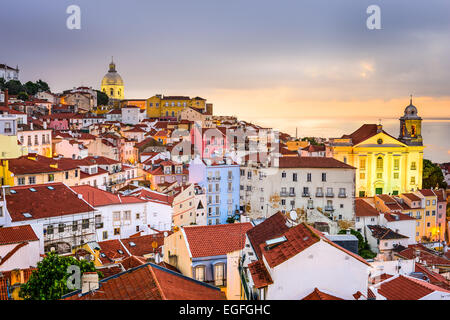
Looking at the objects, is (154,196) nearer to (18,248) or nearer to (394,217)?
(18,248)

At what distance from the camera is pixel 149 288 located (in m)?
4.02

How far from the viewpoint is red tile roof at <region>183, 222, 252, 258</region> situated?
728cm

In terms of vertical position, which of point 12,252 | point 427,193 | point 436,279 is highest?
point 12,252

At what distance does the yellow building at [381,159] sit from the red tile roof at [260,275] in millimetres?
24383

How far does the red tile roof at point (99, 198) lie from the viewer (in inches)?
572

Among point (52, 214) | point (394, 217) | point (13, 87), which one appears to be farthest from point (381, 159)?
point (13, 87)

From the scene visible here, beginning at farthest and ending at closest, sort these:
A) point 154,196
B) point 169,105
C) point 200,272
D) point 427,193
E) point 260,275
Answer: point 169,105 → point 427,193 → point 154,196 → point 200,272 → point 260,275

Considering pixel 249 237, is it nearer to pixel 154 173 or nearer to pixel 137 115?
pixel 154 173

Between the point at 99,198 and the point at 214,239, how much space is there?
838 centimetres

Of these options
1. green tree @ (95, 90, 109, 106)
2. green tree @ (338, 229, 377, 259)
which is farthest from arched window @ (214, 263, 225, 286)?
green tree @ (95, 90, 109, 106)

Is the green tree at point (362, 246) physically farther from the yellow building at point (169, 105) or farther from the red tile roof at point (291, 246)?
the yellow building at point (169, 105)

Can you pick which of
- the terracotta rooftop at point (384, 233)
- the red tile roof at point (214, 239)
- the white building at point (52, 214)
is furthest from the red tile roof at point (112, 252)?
the terracotta rooftop at point (384, 233)
